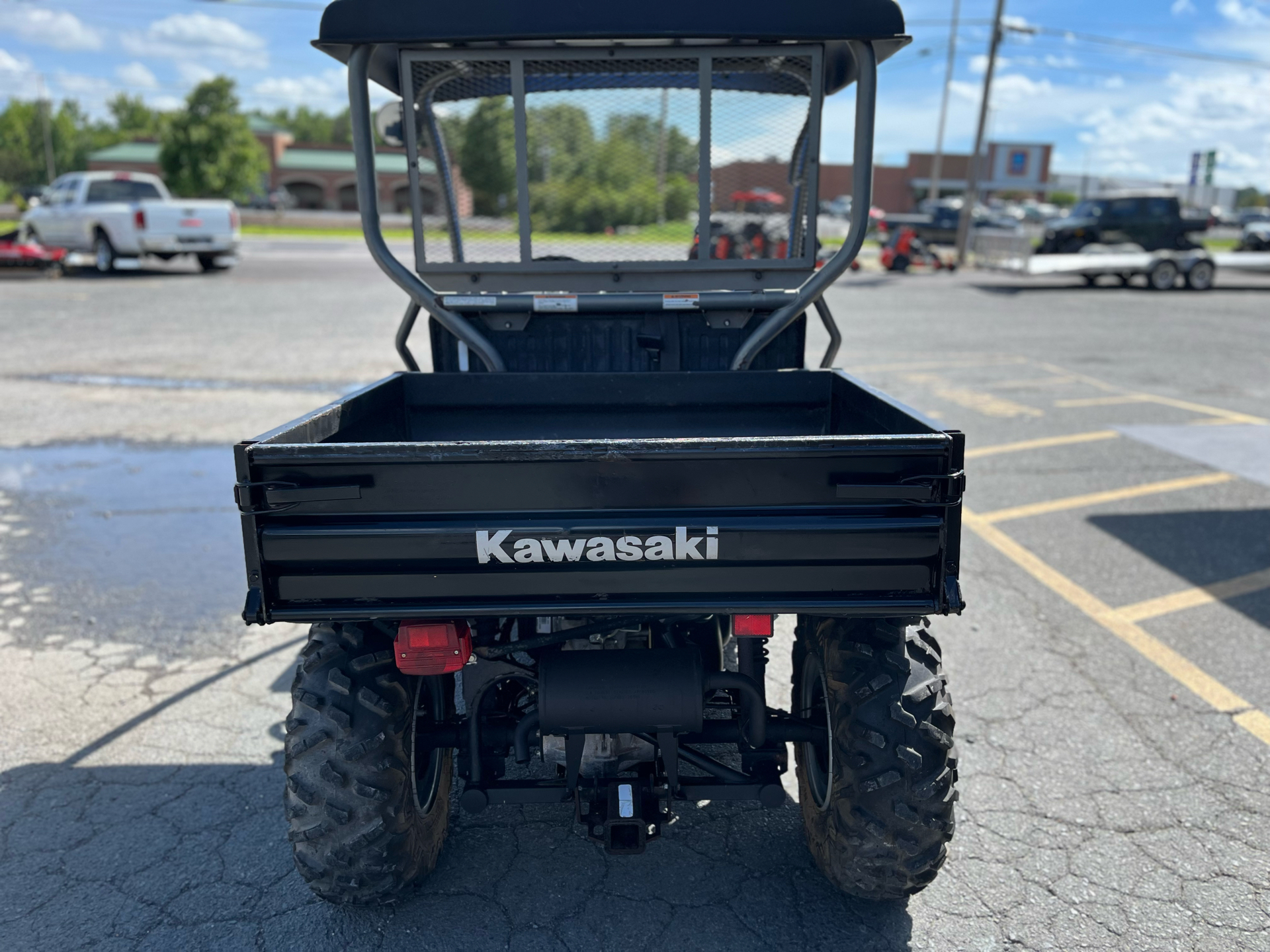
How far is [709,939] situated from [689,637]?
88 cm

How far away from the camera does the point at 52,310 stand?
1559 centimetres

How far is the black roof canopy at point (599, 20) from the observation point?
3.13 metres

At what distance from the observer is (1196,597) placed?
517 cm

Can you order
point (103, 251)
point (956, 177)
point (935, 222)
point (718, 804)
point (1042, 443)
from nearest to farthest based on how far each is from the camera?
1. point (718, 804)
2. point (1042, 443)
3. point (103, 251)
4. point (935, 222)
5. point (956, 177)

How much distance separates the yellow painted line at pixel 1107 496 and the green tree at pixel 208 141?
59552 millimetres

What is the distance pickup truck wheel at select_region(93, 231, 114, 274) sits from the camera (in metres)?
21.1

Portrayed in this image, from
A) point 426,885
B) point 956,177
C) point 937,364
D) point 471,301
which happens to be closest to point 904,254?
point 937,364

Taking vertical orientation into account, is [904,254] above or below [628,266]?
below

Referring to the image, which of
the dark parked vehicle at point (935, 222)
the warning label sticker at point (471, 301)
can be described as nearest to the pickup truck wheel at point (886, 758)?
the warning label sticker at point (471, 301)

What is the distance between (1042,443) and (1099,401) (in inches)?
88.1

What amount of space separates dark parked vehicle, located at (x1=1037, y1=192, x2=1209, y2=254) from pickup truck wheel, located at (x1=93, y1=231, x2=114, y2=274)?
23.3m

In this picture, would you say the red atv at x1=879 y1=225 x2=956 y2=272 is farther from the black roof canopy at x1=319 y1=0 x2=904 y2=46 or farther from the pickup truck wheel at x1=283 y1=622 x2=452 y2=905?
the pickup truck wheel at x1=283 y1=622 x2=452 y2=905

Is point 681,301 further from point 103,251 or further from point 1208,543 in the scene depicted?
point 103,251

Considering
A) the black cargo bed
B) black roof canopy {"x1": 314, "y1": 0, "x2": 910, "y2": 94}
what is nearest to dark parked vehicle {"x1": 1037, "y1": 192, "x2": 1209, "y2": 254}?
black roof canopy {"x1": 314, "y1": 0, "x2": 910, "y2": 94}
